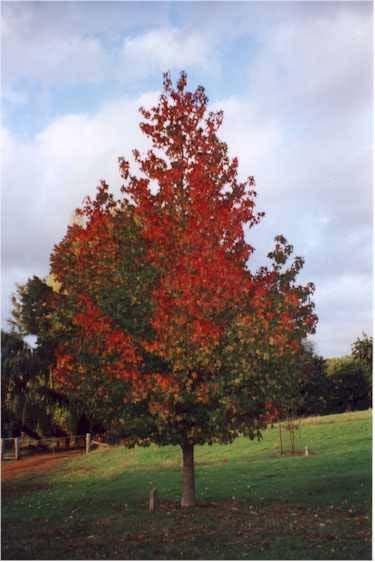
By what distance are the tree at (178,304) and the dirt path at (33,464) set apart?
20424 millimetres

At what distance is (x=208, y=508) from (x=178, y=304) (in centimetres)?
699

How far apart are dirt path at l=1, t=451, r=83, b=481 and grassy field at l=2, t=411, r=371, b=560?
1276 millimetres

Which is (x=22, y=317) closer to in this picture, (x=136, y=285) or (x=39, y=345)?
(x=39, y=345)

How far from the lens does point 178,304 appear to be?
53.2 ft

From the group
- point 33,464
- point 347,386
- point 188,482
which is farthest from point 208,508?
point 347,386

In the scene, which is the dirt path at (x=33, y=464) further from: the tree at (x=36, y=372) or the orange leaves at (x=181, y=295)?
the orange leaves at (x=181, y=295)

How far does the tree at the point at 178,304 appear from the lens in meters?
16.5

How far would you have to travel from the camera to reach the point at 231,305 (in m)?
16.7

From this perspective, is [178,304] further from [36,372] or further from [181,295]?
[36,372]

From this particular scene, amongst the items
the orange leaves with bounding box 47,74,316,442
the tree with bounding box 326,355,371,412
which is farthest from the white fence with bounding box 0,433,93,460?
the orange leaves with bounding box 47,74,316,442

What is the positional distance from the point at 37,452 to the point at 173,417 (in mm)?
30653

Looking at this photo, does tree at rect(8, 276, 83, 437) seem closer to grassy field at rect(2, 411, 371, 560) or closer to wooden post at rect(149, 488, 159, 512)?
grassy field at rect(2, 411, 371, 560)

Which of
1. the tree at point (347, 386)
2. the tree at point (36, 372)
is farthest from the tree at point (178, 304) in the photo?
the tree at point (347, 386)

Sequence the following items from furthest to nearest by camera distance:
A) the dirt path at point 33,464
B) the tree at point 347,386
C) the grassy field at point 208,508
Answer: the tree at point 347,386, the dirt path at point 33,464, the grassy field at point 208,508
